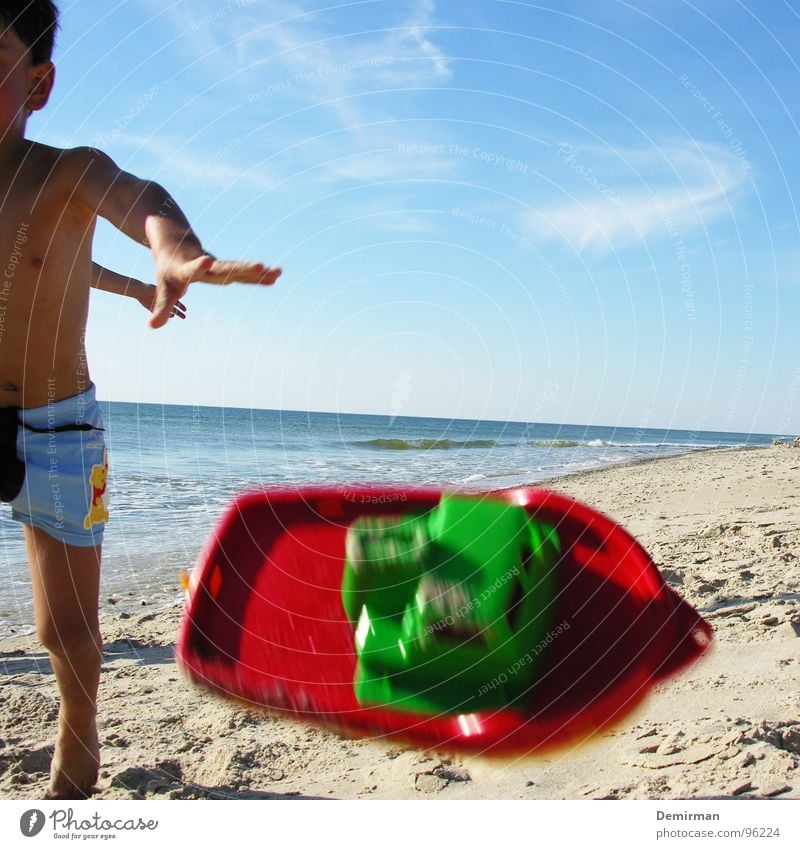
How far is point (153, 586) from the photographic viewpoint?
129 inches

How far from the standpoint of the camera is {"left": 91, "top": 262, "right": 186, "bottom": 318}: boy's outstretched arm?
163 cm

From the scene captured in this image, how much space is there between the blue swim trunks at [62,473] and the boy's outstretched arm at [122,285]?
29 centimetres

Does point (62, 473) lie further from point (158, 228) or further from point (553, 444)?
point (553, 444)

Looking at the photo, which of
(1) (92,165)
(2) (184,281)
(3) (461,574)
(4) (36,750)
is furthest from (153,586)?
(2) (184,281)

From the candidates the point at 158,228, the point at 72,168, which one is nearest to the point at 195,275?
the point at 158,228

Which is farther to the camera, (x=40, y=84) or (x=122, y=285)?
(x=122, y=285)

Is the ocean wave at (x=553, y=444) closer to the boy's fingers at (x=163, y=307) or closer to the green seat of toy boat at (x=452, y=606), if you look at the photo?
the green seat of toy boat at (x=452, y=606)

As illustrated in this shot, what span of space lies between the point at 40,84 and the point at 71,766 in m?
1.34

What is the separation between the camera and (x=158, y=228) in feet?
3.02

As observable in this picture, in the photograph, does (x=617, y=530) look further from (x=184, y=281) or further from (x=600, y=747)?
(x=184, y=281)

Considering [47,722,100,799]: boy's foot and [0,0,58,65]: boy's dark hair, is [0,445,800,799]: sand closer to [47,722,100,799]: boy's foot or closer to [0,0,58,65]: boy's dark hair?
[47,722,100,799]: boy's foot

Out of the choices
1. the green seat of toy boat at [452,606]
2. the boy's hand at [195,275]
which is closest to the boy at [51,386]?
the boy's hand at [195,275]

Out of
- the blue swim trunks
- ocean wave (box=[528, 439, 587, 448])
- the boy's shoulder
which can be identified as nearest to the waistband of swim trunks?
the blue swim trunks

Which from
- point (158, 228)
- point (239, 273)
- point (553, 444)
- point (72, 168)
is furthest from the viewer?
point (553, 444)
